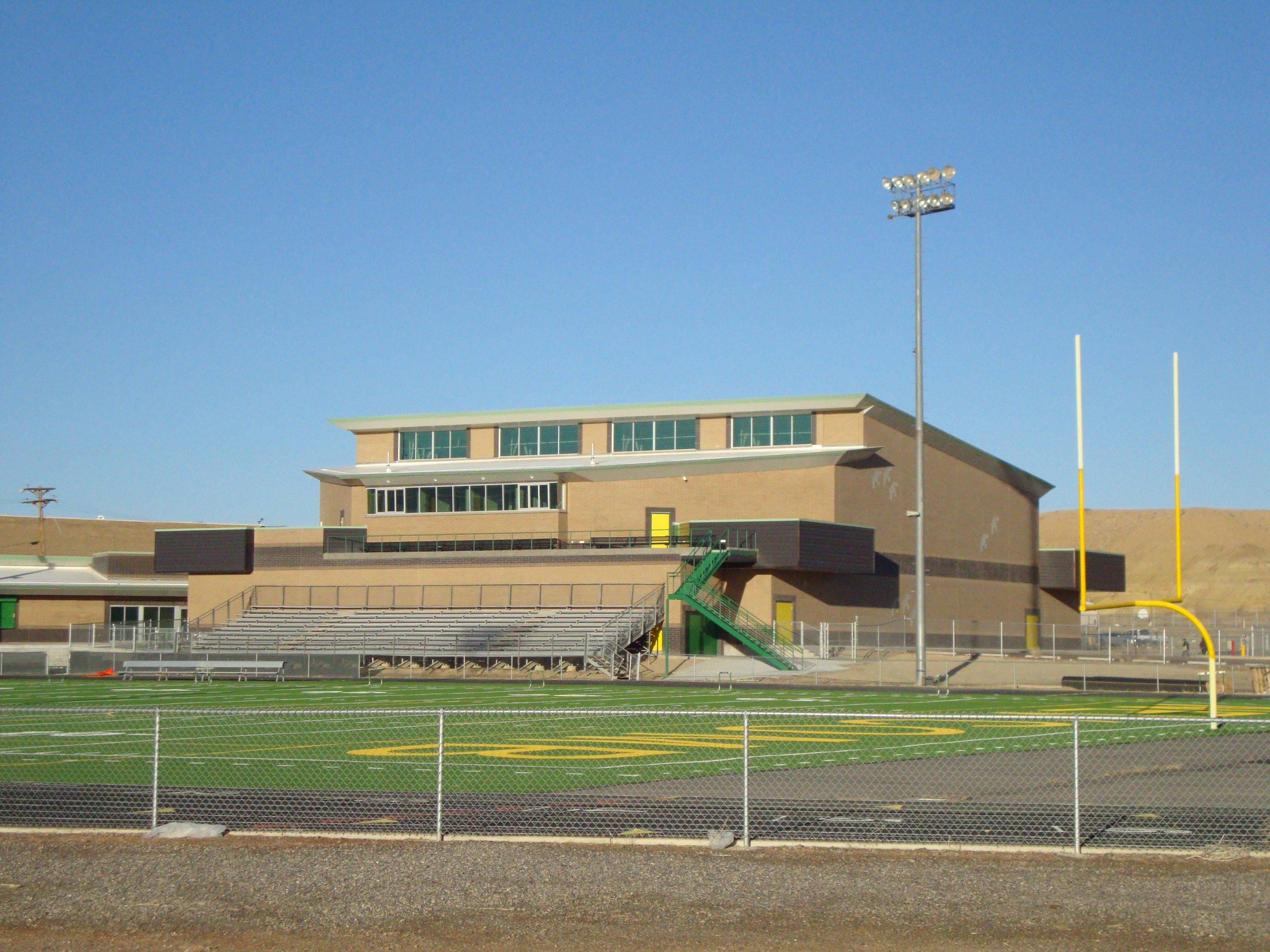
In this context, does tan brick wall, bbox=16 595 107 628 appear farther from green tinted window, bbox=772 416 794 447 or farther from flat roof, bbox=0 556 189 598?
green tinted window, bbox=772 416 794 447

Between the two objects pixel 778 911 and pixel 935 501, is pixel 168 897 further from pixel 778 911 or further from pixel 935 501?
pixel 935 501

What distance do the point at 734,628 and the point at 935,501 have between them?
1470 centimetres

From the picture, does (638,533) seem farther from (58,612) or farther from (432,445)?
(58,612)

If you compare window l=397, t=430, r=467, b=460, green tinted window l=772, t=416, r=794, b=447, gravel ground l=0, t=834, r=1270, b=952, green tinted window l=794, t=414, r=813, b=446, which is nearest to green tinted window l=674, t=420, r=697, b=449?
green tinted window l=772, t=416, r=794, b=447

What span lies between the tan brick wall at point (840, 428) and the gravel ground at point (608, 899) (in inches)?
1842

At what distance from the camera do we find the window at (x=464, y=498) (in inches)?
2377

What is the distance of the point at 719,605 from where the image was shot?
52.8 m

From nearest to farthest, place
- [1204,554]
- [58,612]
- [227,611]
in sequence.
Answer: [227,611], [58,612], [1204,554]

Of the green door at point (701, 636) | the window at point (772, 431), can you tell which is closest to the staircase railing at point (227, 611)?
the green door at point (701, 636)

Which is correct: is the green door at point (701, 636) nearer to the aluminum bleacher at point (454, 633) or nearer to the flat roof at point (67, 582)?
the aluminum bleacher at point (454, 633)

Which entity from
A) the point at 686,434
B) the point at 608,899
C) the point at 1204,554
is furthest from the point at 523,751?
the point at 1204,554

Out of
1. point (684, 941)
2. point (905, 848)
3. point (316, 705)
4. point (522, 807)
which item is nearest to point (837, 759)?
point (522, 807)

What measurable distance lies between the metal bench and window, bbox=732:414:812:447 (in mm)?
23489

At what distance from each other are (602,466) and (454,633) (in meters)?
10.7
